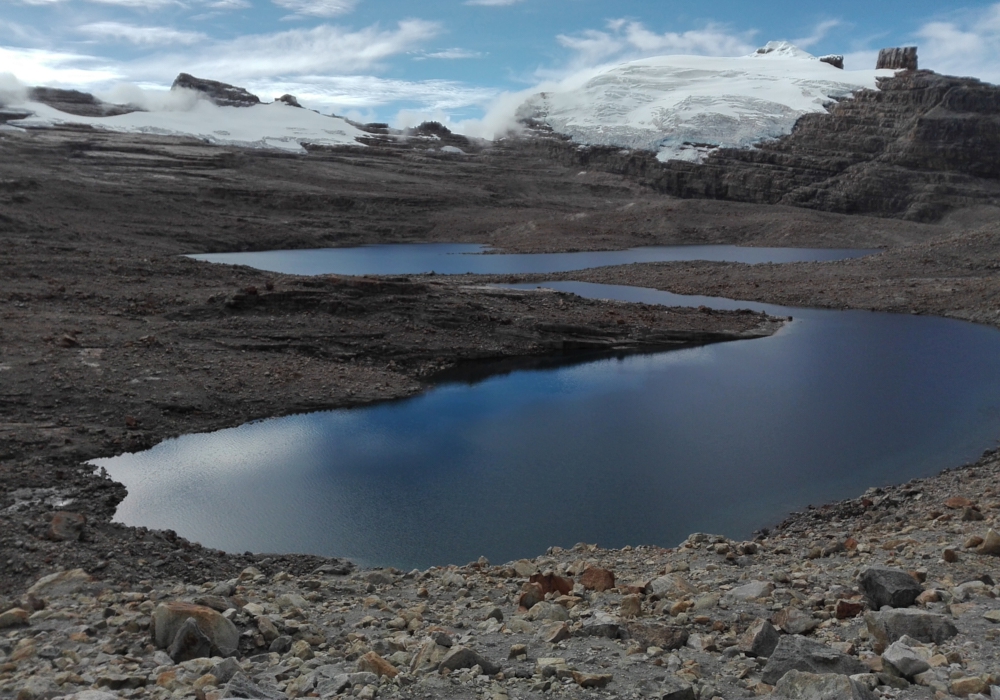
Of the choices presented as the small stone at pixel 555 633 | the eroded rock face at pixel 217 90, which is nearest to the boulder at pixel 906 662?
Answer: the small stone at pixel 555 633

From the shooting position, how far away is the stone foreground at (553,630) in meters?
6.52

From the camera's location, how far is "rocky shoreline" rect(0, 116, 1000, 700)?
273 inches

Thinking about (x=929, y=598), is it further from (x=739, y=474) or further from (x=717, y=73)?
(x=717, y=73)

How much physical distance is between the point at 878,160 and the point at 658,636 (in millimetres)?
90568

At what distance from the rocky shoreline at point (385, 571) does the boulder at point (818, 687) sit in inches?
0.9

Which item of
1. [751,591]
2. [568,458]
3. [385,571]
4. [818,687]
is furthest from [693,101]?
[818,687]

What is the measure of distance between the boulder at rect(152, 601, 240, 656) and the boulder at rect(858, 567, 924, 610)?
630 centimetres

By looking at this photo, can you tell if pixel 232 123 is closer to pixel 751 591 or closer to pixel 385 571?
pixel 385 571

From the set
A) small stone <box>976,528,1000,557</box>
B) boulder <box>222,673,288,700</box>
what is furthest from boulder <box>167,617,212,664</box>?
small stone <box>976,528,1000,557</box>

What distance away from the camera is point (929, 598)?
8.07 metres

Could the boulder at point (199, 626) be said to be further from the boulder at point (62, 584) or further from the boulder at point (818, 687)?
the boulder at point (818, 687)

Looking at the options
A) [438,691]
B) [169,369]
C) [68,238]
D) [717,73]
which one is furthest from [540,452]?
[717,73]

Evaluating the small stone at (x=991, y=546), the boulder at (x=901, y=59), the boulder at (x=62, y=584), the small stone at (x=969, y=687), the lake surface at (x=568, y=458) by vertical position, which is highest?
the boulder at (x=901, y=59)

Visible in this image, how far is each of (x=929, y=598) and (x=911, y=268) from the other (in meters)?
42.9
